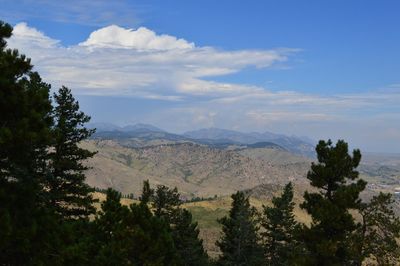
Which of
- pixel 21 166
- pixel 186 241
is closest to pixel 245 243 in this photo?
pixel 186 241

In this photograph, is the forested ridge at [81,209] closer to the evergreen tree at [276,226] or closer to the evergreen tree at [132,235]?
the evergreen tree at [132,235]

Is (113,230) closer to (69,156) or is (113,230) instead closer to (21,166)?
(69,156)

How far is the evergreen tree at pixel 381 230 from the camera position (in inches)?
1276

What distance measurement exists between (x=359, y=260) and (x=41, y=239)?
2452 cm

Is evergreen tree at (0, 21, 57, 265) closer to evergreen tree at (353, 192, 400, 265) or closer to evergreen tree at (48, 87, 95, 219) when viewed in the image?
evergreen tree at (48, 87, 95, 219)

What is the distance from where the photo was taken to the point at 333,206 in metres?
33.6

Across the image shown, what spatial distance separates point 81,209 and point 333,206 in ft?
68.4

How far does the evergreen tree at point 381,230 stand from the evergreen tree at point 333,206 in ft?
2.67

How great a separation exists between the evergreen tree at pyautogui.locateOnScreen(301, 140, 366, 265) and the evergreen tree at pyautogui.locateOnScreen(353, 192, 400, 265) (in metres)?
0.81

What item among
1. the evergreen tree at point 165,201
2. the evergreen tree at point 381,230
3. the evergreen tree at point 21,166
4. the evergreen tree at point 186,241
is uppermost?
the evergreen tree at point 21,166

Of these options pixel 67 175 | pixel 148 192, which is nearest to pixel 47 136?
pixel 67 175

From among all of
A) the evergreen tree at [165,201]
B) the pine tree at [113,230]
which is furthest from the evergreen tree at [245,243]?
the pine tree at [113,230]

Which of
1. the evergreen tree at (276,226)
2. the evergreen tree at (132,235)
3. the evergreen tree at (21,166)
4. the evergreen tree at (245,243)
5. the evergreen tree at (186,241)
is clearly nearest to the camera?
the evergreen tree at (21,166)

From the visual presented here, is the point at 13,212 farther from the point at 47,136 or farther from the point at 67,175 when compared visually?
the point at 67,175
